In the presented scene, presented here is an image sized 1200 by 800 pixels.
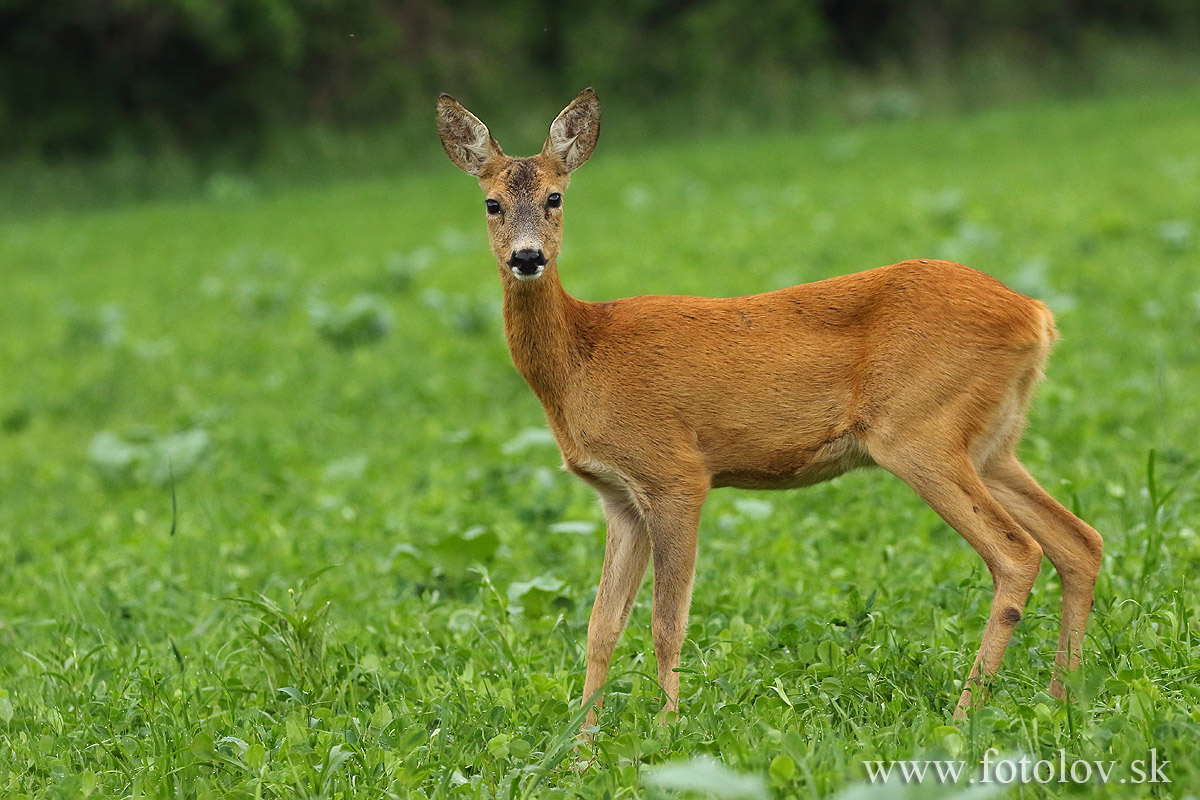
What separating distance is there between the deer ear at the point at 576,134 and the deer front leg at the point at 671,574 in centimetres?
111

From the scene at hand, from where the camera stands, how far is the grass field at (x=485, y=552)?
3307 mm

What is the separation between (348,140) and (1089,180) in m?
11.7

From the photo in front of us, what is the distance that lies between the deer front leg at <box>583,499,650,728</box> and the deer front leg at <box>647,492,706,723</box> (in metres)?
0.18

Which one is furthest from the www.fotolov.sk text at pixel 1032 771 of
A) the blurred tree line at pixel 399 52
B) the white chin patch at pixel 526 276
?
the blurred tree line at pixel 399 52

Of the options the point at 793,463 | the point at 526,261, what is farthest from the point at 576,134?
the point at 793,463

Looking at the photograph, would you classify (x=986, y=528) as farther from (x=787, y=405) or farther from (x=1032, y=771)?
(x=1032, y=771)

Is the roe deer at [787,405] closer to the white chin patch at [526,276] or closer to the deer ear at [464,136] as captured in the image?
the white chin patch at [526,276]

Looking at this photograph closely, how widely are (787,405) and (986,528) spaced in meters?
0.62

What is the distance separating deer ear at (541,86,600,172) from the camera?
13.4 ft

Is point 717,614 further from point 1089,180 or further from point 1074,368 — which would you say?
point 1089,180

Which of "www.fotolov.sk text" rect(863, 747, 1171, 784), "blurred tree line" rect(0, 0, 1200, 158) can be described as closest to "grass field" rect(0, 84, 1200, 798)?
"www.fotolov.sk text" rect(863, 747, 1171, 784)

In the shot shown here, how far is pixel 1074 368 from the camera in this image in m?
6.97

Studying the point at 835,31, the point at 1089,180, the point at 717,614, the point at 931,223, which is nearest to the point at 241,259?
the point at 931,223

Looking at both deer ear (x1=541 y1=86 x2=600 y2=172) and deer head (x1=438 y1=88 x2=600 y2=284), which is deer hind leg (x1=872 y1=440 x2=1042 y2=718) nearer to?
deer head (x1=438 y1=88 x2=600 y2=284)
